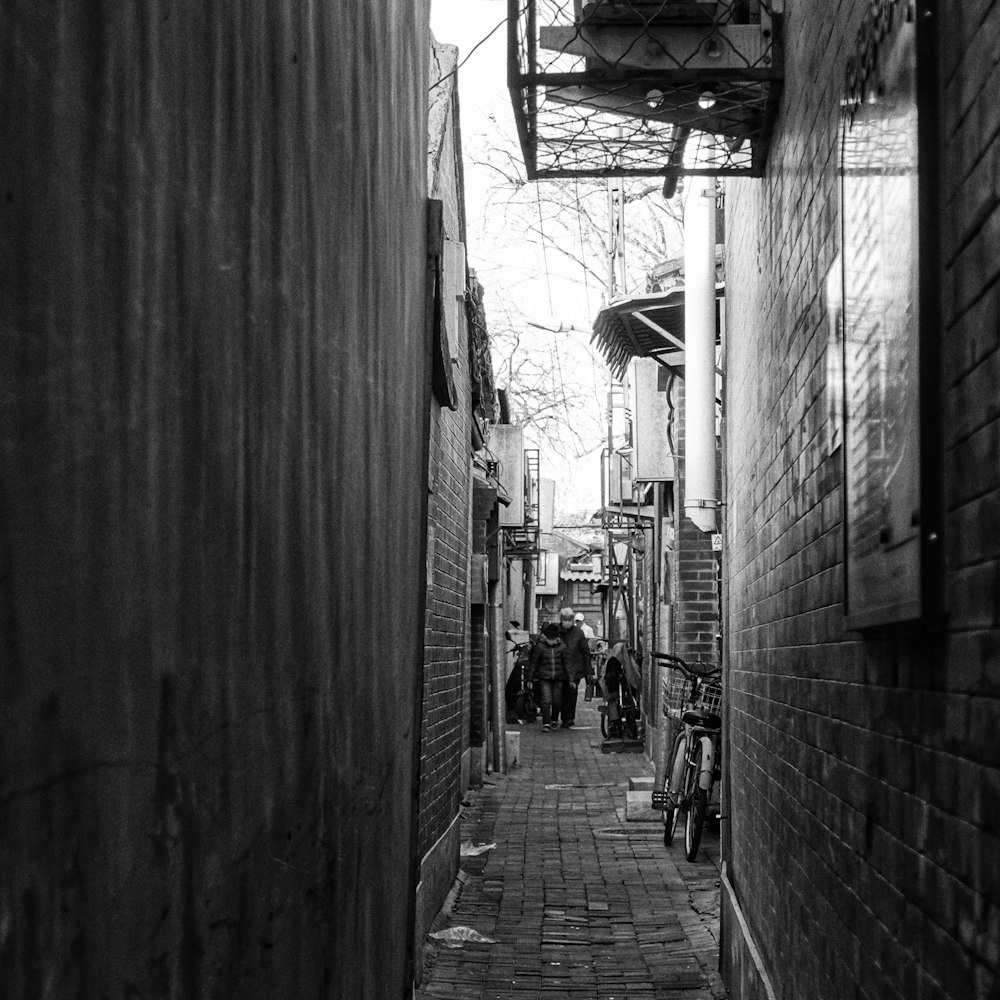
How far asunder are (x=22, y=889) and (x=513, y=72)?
4.38 m

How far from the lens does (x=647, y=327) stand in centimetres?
1252

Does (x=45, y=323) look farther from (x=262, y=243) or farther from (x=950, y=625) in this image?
(x=950, y=625)

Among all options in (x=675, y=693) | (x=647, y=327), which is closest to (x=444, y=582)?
(x=675, y=693)

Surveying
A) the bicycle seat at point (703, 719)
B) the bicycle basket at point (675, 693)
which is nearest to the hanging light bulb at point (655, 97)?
the bicycle seat at point (703, 719)

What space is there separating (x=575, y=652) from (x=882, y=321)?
21.4 m

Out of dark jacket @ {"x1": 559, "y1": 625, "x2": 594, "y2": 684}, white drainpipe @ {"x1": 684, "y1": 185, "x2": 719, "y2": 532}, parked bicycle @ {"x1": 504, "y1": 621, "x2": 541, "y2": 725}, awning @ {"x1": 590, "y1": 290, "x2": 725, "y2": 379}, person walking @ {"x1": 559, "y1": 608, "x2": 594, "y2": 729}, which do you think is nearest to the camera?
white drainpipe @ {"x1": 684, "y1": 185, "x2": 719, "y2": 532}

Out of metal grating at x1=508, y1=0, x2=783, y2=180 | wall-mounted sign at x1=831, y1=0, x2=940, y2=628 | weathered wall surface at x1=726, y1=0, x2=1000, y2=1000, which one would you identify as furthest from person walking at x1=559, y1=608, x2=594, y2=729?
wall-mounted sign at x1=831, y1=0, x2=940, y2=628

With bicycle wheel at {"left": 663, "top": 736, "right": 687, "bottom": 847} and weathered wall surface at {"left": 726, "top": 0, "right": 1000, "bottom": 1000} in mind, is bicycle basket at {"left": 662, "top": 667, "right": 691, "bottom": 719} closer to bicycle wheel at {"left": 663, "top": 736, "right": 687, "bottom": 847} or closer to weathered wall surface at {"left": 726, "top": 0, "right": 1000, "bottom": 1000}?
bicycle wheel at {"left": 663, "top": 736, "right": 687, "bottom": 847}

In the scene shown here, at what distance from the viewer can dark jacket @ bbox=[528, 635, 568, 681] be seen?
23.7 m

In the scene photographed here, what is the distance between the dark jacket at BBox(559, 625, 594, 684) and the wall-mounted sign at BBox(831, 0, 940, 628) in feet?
67.7

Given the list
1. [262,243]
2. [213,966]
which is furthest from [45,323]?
[213,966]

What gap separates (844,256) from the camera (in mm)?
3295

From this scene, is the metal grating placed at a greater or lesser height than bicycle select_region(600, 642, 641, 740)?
greater

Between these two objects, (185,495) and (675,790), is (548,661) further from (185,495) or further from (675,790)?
(185,495)
